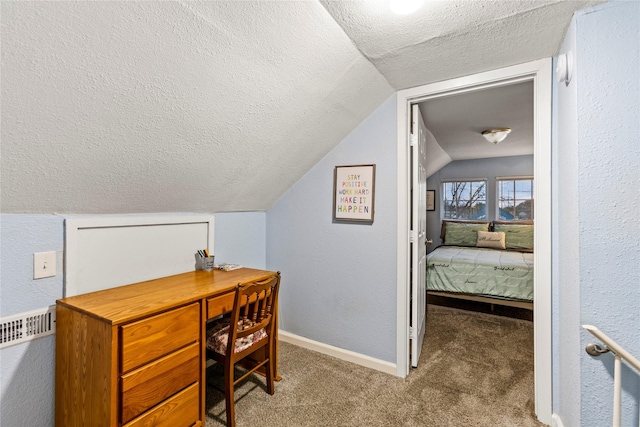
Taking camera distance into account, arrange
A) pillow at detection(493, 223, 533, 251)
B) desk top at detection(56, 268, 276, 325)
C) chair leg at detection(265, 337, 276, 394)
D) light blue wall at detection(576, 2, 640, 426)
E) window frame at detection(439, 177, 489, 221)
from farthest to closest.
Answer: window frame at detection(439, 177, 489, 221) < pillow at detection(493, 223, 533, 251) < chair leg at detection(265, 337, 276, 394) < desk top at detection(56, 268, 276, 325) < light blue wall at detection(576, 2, 640, 426)

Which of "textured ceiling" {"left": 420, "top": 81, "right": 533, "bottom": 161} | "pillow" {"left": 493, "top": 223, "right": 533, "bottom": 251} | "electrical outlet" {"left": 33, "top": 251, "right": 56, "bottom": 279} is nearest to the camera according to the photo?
"electrical outlet" {"left": 33, "top": 251, "right": 56, "bottom": 279}

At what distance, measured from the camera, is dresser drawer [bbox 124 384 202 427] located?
51.6 inches

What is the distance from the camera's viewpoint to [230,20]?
46.4 inches

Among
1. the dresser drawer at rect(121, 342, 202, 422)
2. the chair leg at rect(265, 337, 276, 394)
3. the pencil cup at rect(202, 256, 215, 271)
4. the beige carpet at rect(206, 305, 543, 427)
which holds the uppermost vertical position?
the pencil cup at rect(202, 256, 215, 271)

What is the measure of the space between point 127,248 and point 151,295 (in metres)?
0.41

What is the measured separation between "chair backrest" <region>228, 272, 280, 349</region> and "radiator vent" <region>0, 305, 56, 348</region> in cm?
85

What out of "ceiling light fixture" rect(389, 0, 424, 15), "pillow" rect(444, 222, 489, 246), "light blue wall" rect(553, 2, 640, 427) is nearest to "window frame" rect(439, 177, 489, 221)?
"pillow" rect(444, 222, 489, 246)

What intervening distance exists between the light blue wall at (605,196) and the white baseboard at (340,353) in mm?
1108

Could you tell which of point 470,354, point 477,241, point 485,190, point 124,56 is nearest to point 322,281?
point 470,354

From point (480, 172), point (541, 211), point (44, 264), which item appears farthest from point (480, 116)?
point (44, 264)

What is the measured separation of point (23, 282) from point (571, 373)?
8.38 feet

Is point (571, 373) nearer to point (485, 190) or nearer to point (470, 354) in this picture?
point (470, 354)

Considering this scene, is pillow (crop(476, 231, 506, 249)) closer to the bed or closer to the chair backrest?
the bed

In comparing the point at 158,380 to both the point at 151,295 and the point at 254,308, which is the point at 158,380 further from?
the point at 254,308
